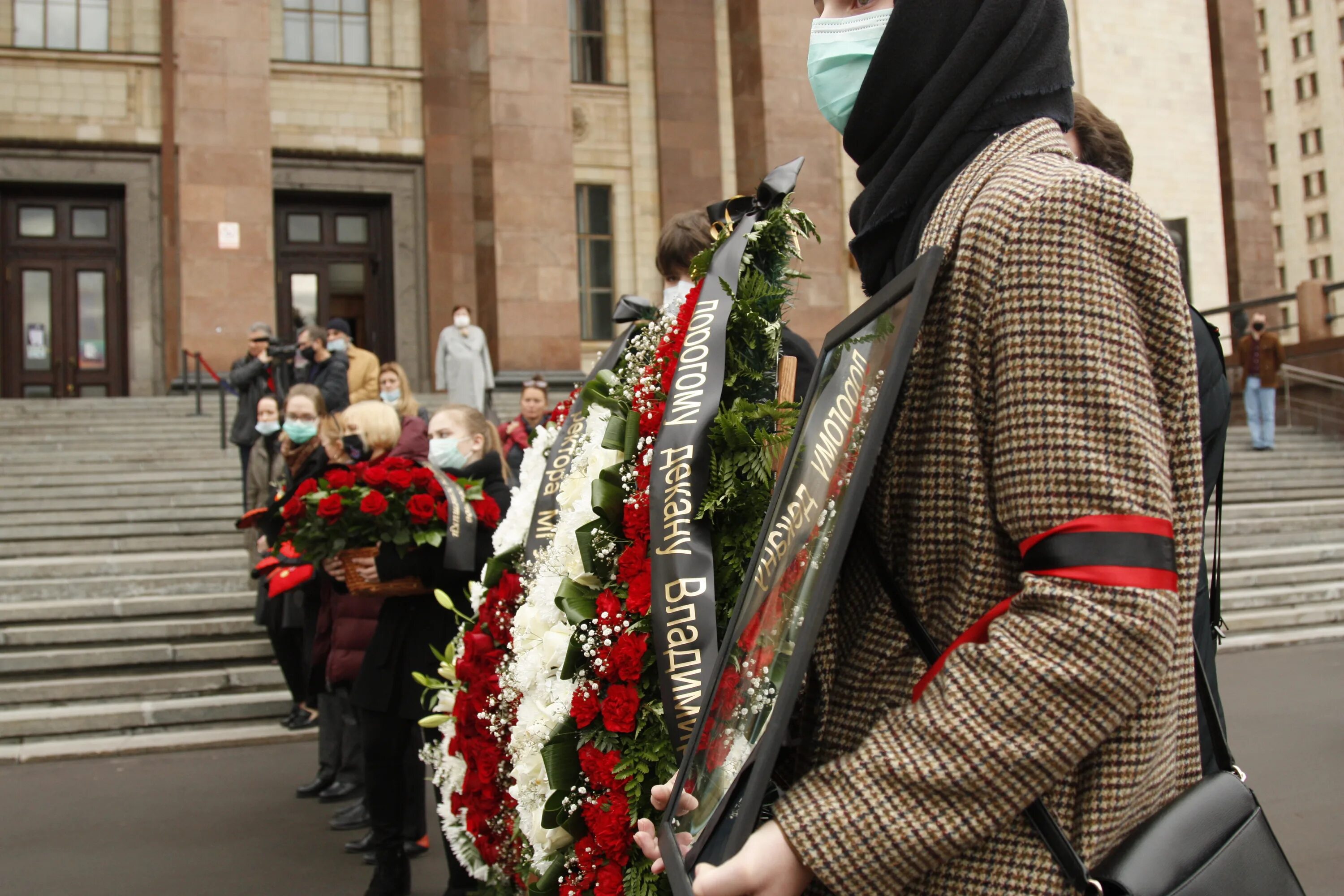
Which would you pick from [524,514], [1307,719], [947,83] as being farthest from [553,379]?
[947,83]

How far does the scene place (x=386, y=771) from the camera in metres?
4.86

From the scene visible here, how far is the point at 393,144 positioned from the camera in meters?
22.0

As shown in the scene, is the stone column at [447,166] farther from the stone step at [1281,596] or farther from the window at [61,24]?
the stone step at [1281,596]

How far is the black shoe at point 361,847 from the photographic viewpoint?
16.7 feet

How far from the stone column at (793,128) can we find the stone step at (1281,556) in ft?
25.2

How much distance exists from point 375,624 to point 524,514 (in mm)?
2032

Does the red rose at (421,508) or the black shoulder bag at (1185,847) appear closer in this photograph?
the black shoulder bag at (1185,847)

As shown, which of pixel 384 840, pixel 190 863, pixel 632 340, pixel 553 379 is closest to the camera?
pixel 632 340

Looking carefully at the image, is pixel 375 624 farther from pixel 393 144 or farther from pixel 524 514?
pixel 393 144

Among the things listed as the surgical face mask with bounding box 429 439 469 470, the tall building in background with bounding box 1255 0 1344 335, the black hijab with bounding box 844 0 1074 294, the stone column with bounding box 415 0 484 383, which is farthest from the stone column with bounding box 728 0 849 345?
the tall building in background with bounding box 1255 0 1344 335

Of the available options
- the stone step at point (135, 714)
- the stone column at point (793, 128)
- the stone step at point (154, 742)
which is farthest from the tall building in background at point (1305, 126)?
the stone step at point (154, 742)

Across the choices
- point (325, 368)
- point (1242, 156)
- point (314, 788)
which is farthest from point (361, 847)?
point (1242, 156)

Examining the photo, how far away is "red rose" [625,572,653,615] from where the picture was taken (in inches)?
107

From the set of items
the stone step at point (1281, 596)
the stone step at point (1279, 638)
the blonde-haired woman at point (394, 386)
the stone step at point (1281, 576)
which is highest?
the blonde-haired woman at point (394, 386)
